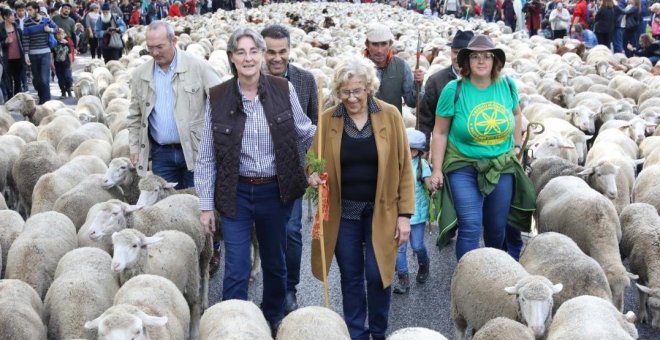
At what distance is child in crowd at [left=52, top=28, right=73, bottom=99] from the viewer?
16766mm

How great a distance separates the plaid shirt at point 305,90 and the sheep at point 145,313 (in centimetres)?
149

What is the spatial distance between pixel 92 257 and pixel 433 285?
8.91 ft

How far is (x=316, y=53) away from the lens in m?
18.5

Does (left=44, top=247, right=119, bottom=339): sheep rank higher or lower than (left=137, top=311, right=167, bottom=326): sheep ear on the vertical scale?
lower

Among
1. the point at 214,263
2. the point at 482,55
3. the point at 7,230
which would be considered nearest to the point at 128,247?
the point at 214,263

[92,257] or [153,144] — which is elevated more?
[153,144]

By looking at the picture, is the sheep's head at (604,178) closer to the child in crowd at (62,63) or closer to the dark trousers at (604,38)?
the child in crowd at (62,63)

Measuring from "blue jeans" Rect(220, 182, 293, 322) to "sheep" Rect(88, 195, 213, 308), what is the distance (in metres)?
1.29

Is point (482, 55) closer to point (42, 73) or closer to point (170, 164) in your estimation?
point (170, 164)

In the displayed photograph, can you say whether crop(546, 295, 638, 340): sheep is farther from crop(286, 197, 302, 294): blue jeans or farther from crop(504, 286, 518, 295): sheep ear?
crop(286, 197, 302, 294): blue jeans

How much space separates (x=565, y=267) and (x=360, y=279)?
1426 millimetres

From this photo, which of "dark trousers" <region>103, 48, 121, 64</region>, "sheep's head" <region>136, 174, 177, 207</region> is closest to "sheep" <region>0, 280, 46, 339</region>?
"sheep's head" <region>136, 174, 177, 207</region>

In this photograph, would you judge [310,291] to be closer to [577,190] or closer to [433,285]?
[433,285]

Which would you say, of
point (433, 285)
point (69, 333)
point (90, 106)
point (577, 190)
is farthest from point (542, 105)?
point (69, 333)
